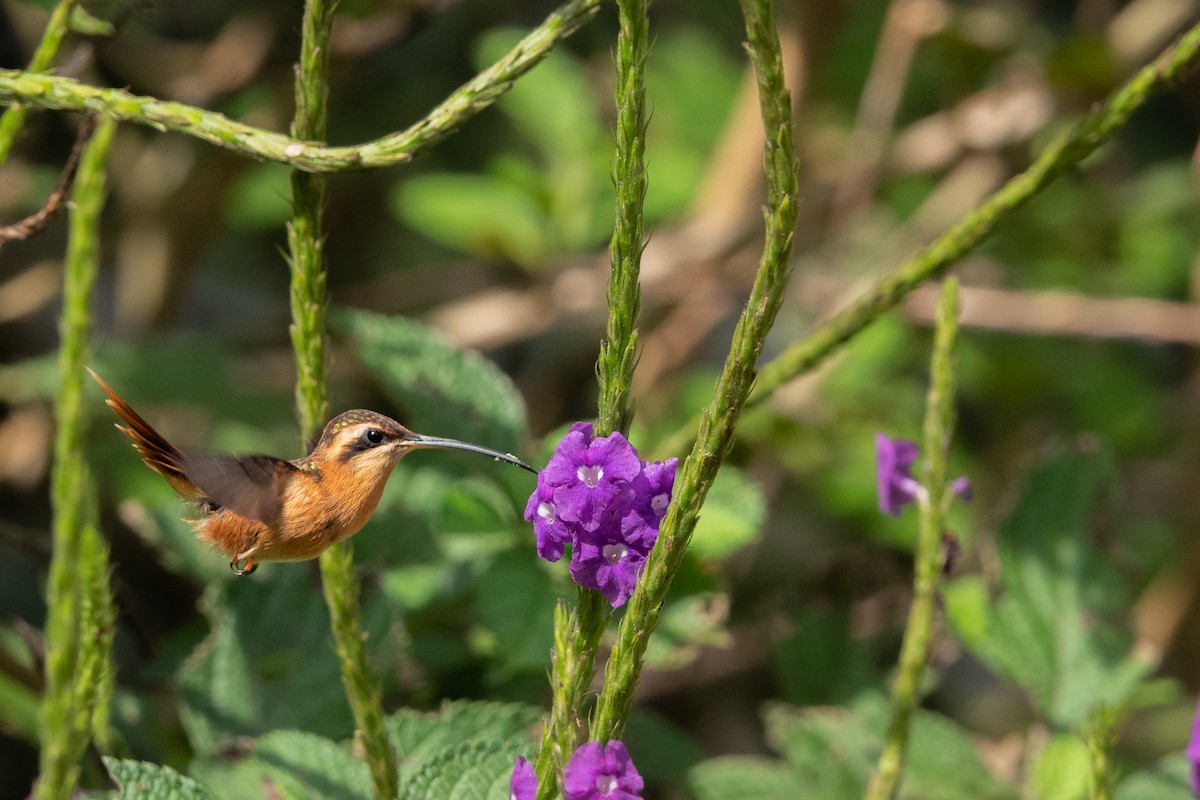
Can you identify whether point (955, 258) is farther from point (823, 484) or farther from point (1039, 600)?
point (823, 484)

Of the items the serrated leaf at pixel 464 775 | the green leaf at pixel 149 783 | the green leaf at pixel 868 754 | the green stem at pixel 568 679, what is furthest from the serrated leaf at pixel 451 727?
the green leaf at pixel 868 754

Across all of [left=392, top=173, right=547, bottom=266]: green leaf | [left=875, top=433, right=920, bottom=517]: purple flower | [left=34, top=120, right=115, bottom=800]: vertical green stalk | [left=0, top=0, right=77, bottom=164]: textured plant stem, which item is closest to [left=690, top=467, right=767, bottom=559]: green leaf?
[left=875, top=433, right=920, bottom=517]: purple flower

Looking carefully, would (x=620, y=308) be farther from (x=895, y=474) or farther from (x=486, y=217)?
(x=486, y=217)

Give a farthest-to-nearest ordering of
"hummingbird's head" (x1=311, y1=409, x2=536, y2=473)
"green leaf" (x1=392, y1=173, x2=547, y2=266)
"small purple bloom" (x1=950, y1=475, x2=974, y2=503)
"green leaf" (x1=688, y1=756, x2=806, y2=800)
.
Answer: "green leaf" (x1=392, y1=173, x2=547, y2=266), "green leaf" (x1=688, y1=756, x2=806, y2=800), "small purple bloom" (x1=950, y1=475, x2=974, y2=503), "hummingbird's head" (x1=311, y1=409, x2=536, y2=473)

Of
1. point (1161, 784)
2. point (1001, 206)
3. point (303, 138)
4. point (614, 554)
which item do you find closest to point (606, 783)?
point (614, 554)

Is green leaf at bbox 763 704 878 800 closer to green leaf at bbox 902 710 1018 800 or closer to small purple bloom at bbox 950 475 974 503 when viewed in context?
green leaf at bbox 902 710 1018 800

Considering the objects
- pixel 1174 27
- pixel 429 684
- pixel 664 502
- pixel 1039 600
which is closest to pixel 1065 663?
pixel 1039 600

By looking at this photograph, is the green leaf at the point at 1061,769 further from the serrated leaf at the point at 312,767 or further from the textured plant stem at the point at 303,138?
the textured plant stem at the point at 303,138
